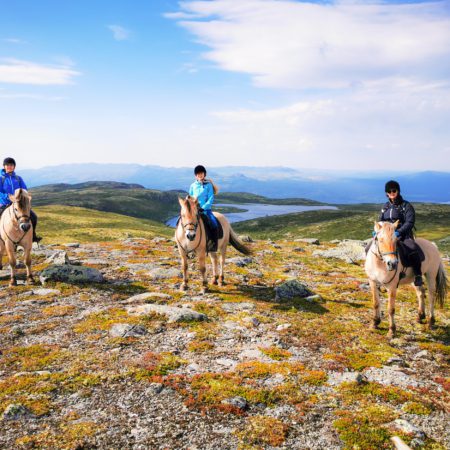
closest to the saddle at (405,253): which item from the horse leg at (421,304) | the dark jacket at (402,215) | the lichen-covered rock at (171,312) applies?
the dark jacket at (402,215)

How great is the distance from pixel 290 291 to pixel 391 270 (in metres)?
6.32

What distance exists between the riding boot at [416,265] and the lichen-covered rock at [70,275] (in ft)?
52.1

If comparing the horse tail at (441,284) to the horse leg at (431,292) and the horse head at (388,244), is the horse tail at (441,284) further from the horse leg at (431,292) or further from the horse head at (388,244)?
the horse head at (388,244)

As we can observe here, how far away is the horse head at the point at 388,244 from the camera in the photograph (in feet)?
35.9

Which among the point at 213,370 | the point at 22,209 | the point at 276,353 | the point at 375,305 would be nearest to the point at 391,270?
the point at 375,305

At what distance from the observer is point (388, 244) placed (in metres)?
11.1

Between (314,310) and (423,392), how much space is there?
22.0 ft

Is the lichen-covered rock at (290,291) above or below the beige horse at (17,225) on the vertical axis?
below

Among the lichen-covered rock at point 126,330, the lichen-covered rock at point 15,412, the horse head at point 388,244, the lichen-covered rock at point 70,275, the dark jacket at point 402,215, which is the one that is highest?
the dark jacket at point 402,215

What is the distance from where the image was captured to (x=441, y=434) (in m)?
7.02

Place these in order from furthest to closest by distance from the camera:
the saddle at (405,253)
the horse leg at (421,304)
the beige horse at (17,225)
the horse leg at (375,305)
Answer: the beige horse at (17,225) < the horse leg at (421,304) < the horse leg at (375,305) < the saddle at (405,253)

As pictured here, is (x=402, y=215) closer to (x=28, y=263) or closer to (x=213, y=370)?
(x=213, y=370)

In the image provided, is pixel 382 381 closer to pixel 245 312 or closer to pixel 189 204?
pixel 245 312

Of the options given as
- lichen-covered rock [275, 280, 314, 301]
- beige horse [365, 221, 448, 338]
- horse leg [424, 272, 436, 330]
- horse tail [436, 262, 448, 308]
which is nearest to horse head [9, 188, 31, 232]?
lichen-covered rock [275, 280, 314, 301]
